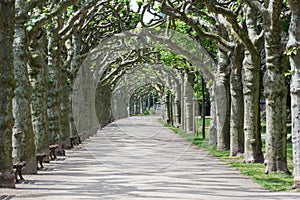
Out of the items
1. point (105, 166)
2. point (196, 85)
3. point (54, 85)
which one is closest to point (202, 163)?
point (105, 166)

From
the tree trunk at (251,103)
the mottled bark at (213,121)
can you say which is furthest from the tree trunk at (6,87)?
the mottled bark at (213,121)

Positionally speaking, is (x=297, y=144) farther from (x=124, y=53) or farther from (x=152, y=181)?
(x=124, y=53)

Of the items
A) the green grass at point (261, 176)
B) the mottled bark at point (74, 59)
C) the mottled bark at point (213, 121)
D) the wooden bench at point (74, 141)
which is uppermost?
the mottled bark at point (74, 59)

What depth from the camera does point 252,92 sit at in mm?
16953

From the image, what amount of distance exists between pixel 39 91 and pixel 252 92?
20.4 feet

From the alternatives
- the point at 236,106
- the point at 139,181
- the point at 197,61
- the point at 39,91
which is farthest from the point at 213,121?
the point at 139,181

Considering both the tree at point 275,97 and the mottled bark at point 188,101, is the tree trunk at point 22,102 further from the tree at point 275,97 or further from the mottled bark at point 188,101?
the mottled bark at point 188,101

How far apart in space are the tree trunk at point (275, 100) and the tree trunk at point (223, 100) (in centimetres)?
789

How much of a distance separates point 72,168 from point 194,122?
1957 cm

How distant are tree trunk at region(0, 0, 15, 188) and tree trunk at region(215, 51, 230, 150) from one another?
11.1 meters

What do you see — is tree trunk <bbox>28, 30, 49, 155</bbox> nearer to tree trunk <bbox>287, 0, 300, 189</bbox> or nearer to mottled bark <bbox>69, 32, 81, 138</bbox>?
tree trunk <bbox>287, 0, 300, 189</bbox>

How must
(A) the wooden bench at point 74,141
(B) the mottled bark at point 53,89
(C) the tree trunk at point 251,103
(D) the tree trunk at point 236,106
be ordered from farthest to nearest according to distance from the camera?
(A) the wooden bench at point 74,141
(B) the mottled bark at point 53,89
(D) the tree trunk at point 236,106
(C) the tree trunk at point 251,103

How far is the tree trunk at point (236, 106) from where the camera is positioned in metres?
19.3

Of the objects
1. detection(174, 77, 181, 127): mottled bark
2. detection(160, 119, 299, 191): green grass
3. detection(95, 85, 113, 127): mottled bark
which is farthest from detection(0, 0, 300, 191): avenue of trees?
detection(174, 77, 181, 127): mottled bark
